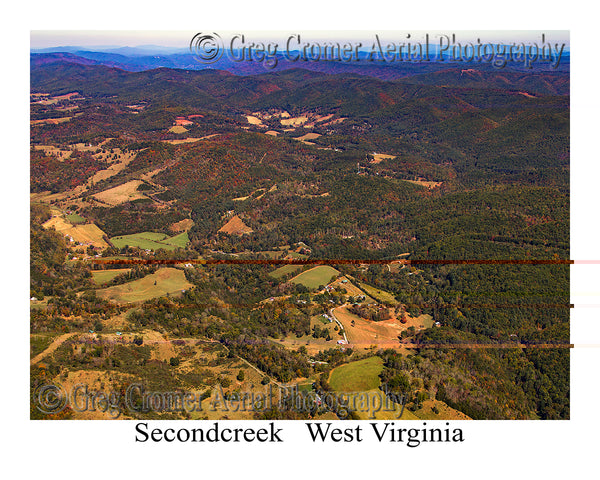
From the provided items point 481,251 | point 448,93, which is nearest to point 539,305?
point 481,251

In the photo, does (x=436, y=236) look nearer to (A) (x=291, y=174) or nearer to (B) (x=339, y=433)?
(A) (x=291, y=174)

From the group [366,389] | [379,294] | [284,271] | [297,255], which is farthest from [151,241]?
[366,389]

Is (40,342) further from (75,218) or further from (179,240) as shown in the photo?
(75,218)

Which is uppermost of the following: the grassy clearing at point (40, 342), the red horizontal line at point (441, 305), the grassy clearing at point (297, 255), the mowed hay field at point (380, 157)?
the mowed hay field at point (380, 157)

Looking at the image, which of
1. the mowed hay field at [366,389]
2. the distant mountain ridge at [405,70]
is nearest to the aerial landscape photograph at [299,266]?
the mowed hay field at [366,389]

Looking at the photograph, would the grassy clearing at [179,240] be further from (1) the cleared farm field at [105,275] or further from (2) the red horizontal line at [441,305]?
(2) the red horizontal line at [441,305]
